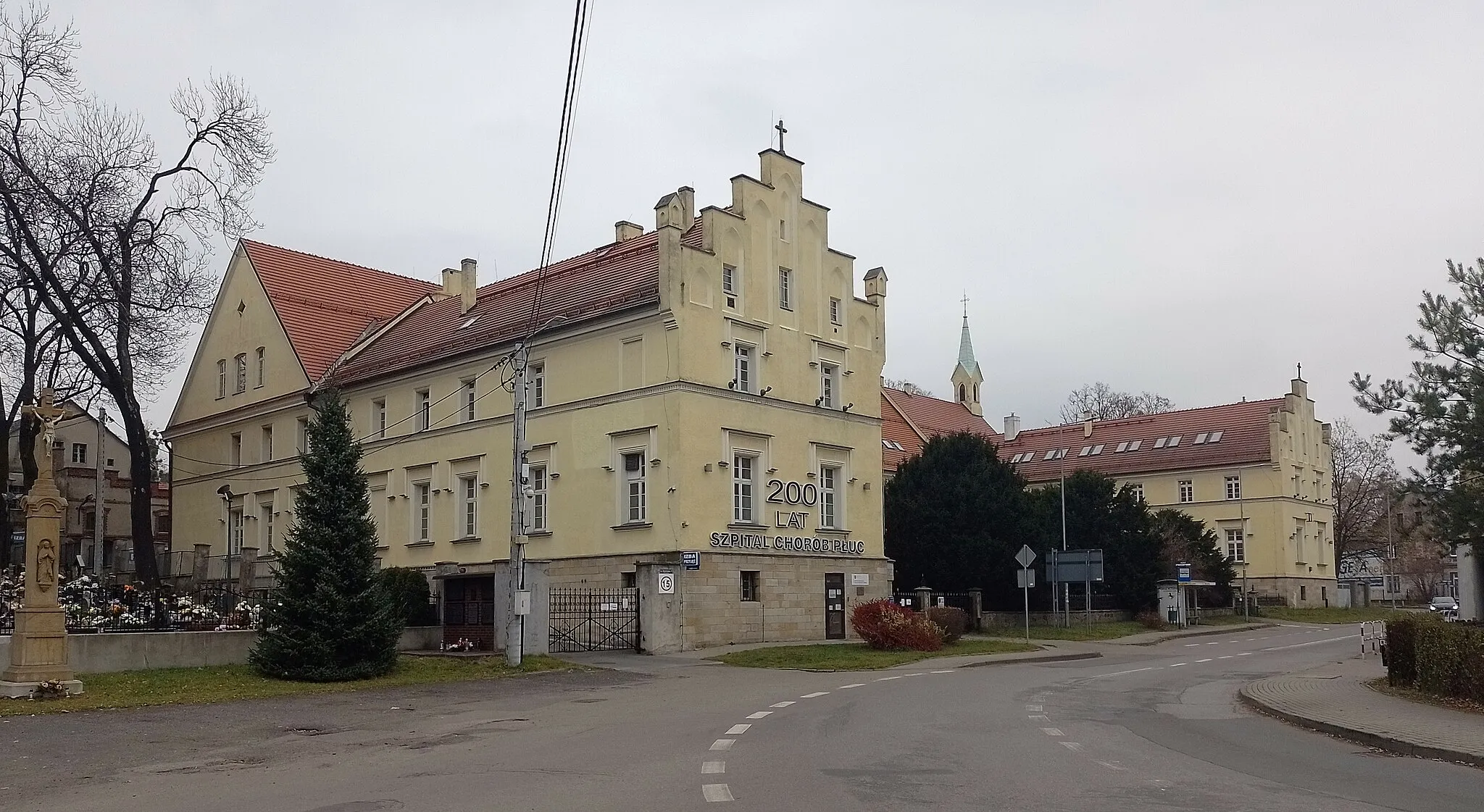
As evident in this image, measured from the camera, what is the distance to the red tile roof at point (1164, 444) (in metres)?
69.8

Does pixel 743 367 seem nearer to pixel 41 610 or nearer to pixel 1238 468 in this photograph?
pixel 41 610

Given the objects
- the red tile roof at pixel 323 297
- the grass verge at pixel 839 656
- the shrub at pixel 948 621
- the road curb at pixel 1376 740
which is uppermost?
the red tile roof at pixel 323 297

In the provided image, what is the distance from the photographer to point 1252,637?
43969 millimetres

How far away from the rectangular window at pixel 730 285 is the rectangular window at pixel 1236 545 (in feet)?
137

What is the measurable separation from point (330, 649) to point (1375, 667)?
1994 cm

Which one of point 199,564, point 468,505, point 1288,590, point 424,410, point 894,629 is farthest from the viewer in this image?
point 1288,590

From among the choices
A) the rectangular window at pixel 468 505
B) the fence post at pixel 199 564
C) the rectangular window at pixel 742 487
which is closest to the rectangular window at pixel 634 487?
the rectangular window at pixel 742 487

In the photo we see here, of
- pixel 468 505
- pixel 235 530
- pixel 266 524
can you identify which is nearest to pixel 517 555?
pixel 468 505

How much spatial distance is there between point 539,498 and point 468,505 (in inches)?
143

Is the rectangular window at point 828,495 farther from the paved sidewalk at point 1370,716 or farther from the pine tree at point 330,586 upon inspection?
the paved sidewalk at point 1370,716

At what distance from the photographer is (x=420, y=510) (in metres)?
43.3

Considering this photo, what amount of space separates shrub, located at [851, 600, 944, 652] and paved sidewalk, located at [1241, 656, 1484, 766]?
1049 centimetres

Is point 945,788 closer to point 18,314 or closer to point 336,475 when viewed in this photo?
point 336,475

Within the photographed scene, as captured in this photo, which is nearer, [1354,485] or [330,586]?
[330,586]
